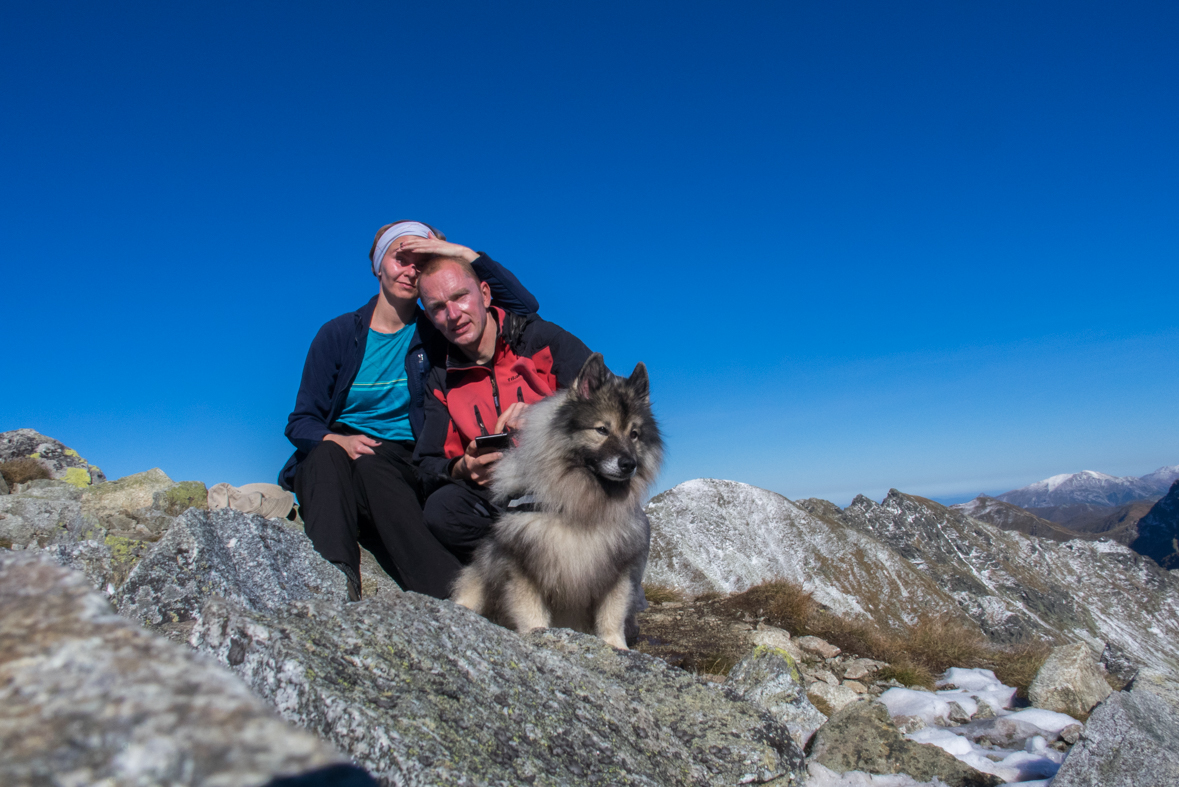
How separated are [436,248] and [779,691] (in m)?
4.05

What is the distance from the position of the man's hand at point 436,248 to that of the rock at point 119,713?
4.20 meters

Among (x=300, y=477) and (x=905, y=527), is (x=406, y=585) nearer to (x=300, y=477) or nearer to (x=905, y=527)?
(x=300, y=477)

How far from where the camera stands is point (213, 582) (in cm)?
375

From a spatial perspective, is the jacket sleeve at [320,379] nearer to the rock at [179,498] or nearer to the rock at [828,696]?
the rock at [828,696]

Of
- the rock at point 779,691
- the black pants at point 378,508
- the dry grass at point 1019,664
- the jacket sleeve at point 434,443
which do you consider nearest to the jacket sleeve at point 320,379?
the black pants at point 378,508

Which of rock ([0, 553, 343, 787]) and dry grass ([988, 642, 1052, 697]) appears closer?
rock ([0, 553, 343, 787])

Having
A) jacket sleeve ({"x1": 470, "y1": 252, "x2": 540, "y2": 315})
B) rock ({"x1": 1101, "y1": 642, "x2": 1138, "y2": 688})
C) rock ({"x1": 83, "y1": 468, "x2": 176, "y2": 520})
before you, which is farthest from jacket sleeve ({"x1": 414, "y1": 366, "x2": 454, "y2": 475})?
rock ({"x1": 83, "y1": 468, "x2": 176, "y2": 520})

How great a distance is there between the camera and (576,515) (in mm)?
4480

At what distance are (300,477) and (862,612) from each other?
11.8 meters

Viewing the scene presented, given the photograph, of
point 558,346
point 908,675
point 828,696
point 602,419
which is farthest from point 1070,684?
point 558,346

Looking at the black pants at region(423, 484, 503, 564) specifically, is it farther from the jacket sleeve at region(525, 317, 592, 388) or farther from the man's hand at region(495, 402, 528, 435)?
the jacket sleeve at region(525, 317, 592, 388)

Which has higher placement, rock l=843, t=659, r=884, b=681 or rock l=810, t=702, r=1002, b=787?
rock l=810, t=702, r=1002, b=787

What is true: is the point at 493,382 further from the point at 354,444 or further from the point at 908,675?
the point at 908,675

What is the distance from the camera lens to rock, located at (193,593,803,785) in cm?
177
